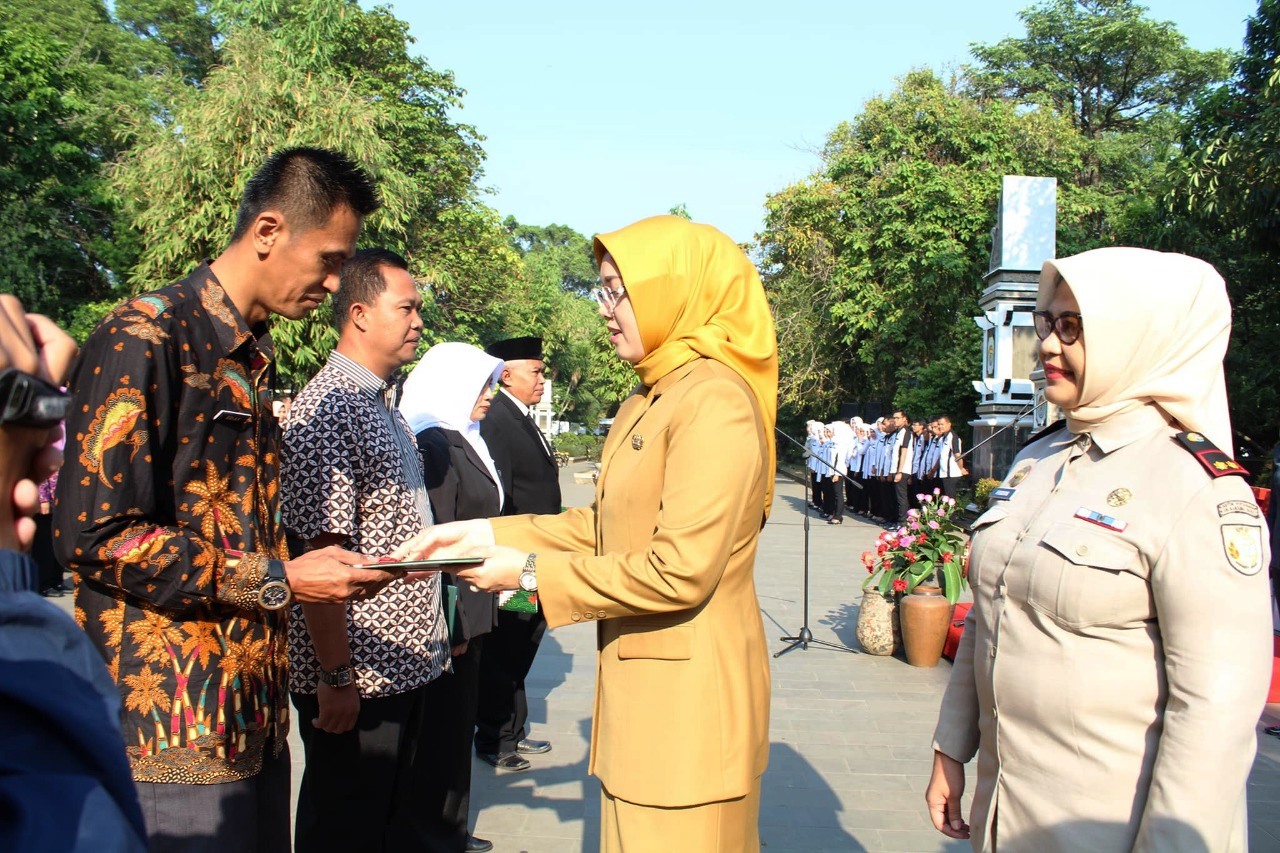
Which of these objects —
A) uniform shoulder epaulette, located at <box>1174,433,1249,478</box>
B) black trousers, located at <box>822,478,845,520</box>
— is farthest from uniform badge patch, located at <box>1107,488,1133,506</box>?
black trousers, located at <box>822,478,845,520</box>

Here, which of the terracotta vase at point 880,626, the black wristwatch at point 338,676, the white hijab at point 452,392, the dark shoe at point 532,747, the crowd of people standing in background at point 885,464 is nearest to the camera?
the black wristwatch at point 338,676

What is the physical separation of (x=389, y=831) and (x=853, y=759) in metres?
2.84

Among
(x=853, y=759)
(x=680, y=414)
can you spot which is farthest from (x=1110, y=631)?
(x=853, y=759)

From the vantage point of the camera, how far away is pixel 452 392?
4.71 m

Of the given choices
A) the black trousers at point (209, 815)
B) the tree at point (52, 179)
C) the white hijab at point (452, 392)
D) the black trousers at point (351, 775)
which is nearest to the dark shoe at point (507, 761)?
the white hijab at point (452, 392)

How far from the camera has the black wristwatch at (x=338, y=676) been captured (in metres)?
2.93

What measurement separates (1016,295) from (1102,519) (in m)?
17.2

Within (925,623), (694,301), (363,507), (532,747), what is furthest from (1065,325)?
(925,623)

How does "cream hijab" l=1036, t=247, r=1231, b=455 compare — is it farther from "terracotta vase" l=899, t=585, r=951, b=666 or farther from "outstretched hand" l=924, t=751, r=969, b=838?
"terracotta vase" l=899, t=585, r=951, b=666

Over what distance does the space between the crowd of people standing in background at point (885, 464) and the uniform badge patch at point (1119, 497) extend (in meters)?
13.9

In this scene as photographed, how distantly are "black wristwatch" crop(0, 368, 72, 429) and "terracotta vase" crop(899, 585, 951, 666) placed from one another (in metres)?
7.03

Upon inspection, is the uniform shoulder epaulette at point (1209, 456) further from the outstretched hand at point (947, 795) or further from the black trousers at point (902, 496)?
the black trousers at point (902, 496)

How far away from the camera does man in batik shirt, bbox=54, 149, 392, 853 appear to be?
2.04m

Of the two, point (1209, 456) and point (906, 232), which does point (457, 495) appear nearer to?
point (1209, 456)
